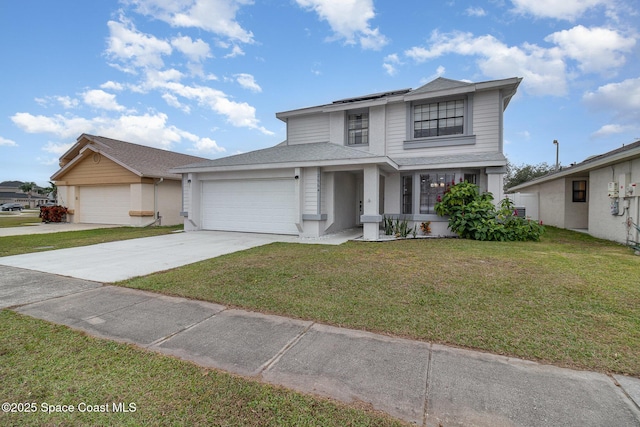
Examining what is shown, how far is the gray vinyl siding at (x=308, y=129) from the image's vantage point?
43.5 feet

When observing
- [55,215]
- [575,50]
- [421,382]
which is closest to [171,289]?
[421,382]

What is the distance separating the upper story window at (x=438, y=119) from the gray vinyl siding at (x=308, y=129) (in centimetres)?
393

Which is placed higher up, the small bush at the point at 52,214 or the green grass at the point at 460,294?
the small bush at the point at 52,214

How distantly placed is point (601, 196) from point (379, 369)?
12.9 meters

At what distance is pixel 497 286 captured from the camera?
178 inches

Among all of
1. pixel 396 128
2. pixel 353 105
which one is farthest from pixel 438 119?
pixel 353 105

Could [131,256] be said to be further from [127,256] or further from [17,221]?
[17,221]

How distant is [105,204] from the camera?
16.8 meters

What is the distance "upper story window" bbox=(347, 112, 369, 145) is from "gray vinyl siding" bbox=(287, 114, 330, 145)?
1011mm

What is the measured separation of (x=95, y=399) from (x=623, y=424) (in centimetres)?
355

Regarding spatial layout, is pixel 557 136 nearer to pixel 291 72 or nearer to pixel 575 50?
pixel 575 50

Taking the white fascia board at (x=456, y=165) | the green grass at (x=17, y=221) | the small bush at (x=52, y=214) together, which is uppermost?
the white fascia board at (x=456, y=165)

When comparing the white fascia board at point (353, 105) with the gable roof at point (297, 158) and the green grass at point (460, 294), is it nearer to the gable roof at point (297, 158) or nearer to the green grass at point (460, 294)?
the gable roof at point (297, 158)

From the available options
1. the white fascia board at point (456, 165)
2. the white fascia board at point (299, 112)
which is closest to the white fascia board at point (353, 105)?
the white fascia board at point (299, 112)
